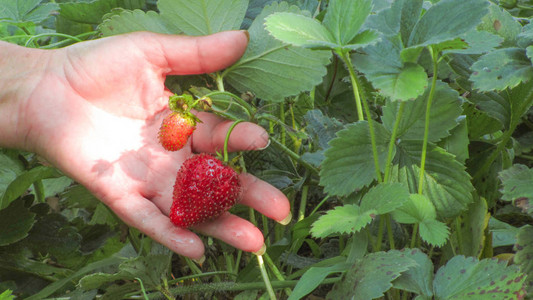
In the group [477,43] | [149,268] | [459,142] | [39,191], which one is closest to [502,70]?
[477,43]

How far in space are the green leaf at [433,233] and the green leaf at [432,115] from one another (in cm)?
18

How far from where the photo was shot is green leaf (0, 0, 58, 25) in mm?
1366

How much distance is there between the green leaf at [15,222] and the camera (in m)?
1.23

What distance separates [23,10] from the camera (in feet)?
4.61

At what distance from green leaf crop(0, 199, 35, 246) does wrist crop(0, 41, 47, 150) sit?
0.14 metres

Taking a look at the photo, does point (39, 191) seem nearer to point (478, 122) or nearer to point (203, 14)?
point (203, 14)

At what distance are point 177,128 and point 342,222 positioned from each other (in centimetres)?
36

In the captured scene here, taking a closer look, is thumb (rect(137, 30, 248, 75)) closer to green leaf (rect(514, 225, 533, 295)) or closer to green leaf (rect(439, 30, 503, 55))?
green leaf (rect(439, 30, 503, 55))

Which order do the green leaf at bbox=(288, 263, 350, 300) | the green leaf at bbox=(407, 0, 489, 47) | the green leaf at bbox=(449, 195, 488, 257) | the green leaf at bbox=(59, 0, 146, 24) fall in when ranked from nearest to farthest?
the green leaf at bbox=(407, 0, 489, 47) < the green leaf at bbox=(288, 263, 350, 300) < the green leaf at bbox=(449, 195, 488, 257) < the green leaf at bbox=(59, 0, 146, 24)

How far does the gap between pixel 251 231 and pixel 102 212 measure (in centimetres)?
67

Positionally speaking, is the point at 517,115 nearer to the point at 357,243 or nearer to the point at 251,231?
the point at 357,243

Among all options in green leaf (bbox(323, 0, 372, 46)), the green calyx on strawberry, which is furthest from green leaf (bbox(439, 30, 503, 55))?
the green calyx on strawberry

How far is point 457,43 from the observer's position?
75cm

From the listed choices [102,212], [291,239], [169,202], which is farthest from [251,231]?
[102,212]
